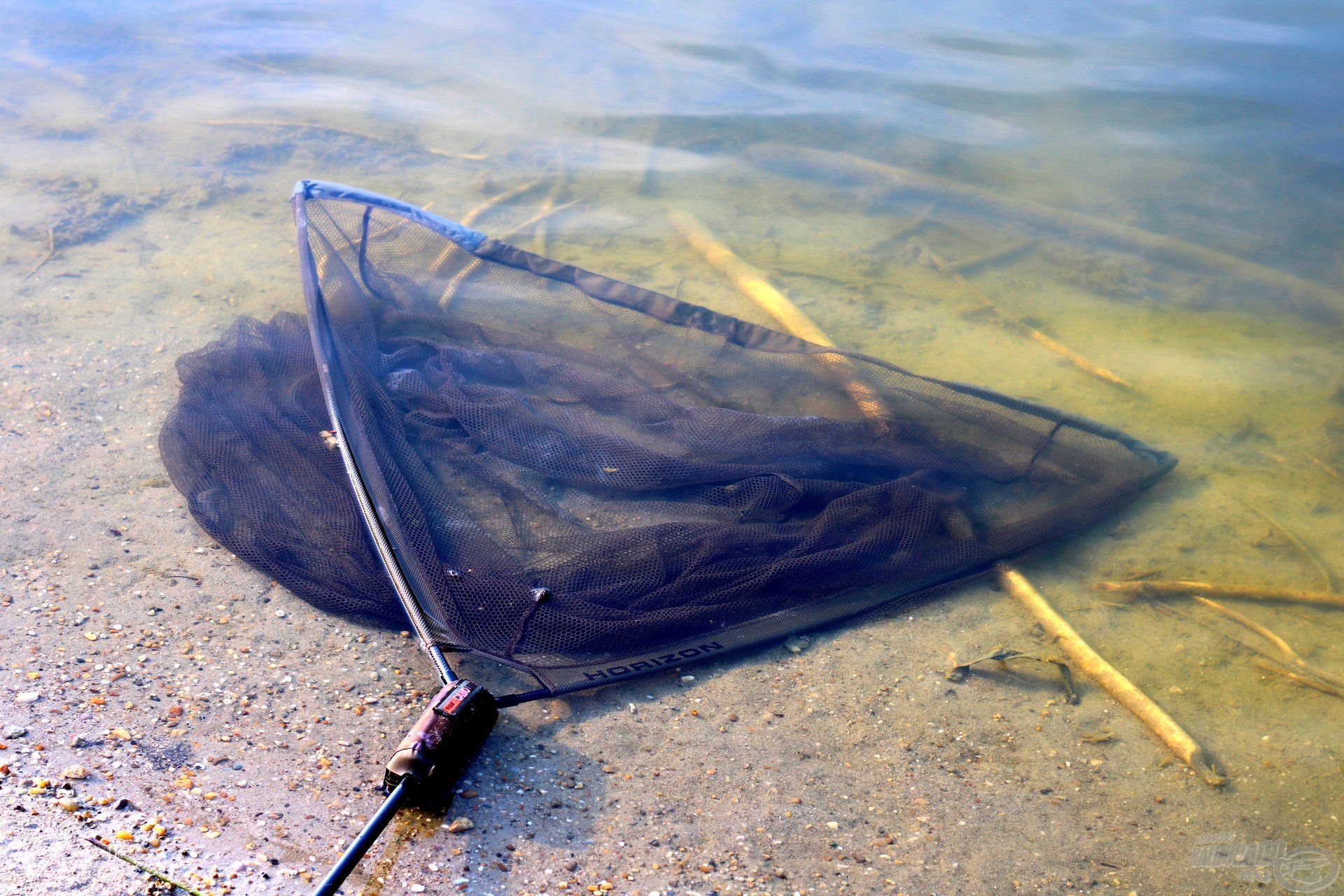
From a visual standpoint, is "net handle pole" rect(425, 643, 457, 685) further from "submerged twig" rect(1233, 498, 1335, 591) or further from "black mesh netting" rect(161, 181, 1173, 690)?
"submerged twig" rect(1233, 498, 1335, 591)

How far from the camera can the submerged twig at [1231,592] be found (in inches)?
138

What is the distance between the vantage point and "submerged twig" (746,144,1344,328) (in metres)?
5.83

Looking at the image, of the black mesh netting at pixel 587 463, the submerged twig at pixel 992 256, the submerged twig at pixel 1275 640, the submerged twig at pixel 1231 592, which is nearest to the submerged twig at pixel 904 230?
the submerged twig at pixel 992 256

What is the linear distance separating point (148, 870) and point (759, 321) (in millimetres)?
4021

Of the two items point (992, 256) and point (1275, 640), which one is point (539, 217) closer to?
point (992, 256)

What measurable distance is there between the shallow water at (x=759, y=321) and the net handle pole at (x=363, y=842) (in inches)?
4.0

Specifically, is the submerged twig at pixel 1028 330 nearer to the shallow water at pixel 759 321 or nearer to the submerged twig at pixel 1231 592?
the shallow water at pixel 759 321

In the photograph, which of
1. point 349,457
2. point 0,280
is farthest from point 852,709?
Answer: point 0,280

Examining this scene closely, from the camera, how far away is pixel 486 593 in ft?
9.12

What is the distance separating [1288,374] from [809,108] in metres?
4.78

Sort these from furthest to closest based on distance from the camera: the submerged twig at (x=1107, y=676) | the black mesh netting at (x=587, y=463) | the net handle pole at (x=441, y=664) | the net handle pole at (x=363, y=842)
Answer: the black mesh netting at (x=587, y=463)
the submerged twig at (x=1107, y=676)
the net handle pole at (x=441, y=664)
the net handle pole at (x=363, y=842)

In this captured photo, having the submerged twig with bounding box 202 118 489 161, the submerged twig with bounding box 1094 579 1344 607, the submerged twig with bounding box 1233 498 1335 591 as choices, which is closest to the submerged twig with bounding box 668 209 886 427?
the submerged twig with bounding box 1094 579 1344 607

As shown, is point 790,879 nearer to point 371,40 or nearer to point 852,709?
point 852,709

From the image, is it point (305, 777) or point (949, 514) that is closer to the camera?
point (305, 777)
